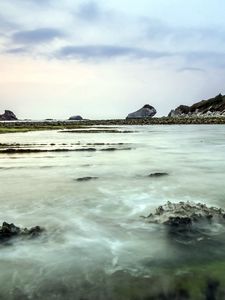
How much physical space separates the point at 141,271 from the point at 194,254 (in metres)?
1.54

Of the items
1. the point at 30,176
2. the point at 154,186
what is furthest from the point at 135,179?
the point at 30,176

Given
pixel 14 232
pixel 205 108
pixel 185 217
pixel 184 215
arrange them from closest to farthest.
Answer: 1. pixel 14 232
2. pixel 185 217
3. pixel 184 215
4. pixel 205 108

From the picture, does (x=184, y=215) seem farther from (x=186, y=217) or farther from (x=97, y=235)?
(x=97, y=235)

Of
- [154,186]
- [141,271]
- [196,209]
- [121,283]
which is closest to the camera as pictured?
[121,283]

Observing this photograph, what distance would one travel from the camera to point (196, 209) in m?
12.1

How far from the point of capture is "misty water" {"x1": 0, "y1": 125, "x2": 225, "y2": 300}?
26.3 feet

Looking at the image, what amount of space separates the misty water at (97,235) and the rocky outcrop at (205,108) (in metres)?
135

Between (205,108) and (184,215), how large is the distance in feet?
549

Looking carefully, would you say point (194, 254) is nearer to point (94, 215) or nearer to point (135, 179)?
point (94, 215)

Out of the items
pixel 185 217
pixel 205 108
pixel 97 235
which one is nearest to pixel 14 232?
pixel 97 235

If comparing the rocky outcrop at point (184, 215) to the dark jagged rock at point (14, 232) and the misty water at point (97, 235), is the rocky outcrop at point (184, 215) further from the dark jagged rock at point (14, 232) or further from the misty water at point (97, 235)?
the dark jagged rock at point (14, 232)

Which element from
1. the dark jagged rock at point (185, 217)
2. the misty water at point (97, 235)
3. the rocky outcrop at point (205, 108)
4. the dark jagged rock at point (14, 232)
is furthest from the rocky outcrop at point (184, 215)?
the rocky outcrop at point (205, 108)

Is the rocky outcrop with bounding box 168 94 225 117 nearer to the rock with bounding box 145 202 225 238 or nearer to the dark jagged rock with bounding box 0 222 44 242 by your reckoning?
the rock with bounding box 145 202 225 238

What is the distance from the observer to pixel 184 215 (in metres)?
11.5
